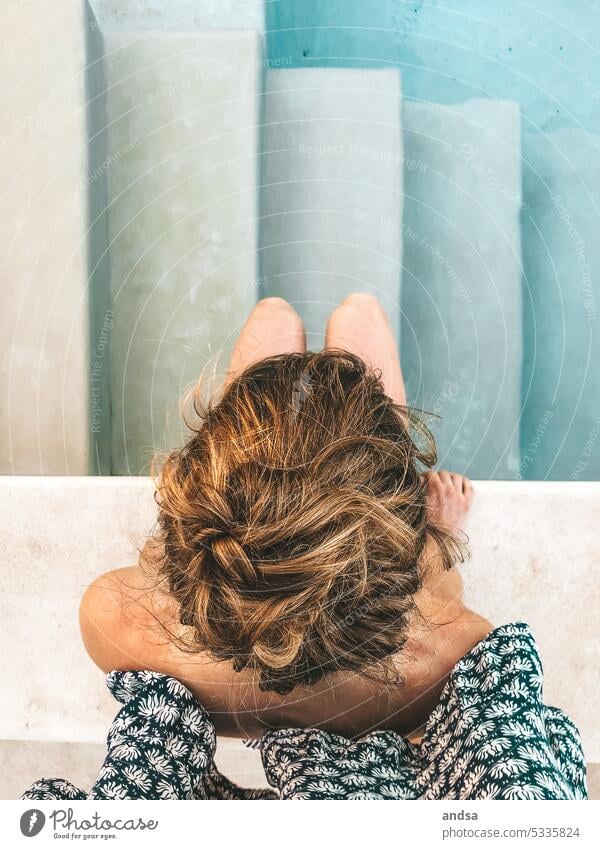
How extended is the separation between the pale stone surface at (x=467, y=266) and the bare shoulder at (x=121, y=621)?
37 cm

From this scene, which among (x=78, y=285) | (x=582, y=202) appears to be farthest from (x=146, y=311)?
(x=582, y=202)

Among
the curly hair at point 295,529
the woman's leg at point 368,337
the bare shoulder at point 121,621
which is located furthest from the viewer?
the woman's leg at point 368,337

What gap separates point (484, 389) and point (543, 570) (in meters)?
0.23

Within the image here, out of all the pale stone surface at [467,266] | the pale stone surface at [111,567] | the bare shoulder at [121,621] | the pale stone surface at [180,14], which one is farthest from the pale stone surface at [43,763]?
the pale stone surface at [180,14]

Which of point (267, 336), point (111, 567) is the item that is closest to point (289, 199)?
point (267, 336)

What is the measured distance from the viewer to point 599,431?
2.37 feet

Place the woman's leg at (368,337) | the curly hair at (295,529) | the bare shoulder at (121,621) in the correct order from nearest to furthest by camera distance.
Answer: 1. the curly hair at (295,529)
2. the bare shoulder at (121,621)
3. the woman's leg at (368,337)

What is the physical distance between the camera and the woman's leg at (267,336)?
2.09 ft

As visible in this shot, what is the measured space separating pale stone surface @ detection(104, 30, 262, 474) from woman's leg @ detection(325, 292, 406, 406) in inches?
4.8

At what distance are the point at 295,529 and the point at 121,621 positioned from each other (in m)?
0.26

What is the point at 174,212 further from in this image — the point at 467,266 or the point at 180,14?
the point at 467,266

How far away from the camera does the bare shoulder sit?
1.67ft

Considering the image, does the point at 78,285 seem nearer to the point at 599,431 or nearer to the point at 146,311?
the point at 146,311

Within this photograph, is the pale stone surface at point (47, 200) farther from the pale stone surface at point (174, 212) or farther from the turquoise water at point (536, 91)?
the turquoise water at point (536, 91)
